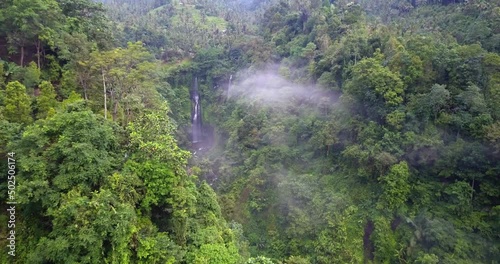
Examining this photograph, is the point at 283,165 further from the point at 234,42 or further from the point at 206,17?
the point at 206,17

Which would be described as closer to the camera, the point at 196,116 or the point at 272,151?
the point at 272,151

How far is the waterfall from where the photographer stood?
4420cm

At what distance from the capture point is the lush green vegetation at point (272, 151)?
1216 centimetres

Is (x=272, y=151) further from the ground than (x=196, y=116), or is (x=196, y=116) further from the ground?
(x=272, y=151)

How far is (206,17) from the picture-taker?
274ft

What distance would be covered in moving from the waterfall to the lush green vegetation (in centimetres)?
357

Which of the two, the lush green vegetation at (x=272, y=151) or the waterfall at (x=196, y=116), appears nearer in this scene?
the lush green vegetation at (x=272, y=151)

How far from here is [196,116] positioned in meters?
46.5

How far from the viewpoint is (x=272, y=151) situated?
30.0 meters

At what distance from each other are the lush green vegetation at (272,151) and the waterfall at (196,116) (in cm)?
357

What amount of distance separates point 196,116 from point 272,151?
19.3 meters

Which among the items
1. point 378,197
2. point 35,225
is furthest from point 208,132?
point 35,225

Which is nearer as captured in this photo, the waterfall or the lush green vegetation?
the lush green vegetation

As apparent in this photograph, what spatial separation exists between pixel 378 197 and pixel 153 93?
17.0 meters
